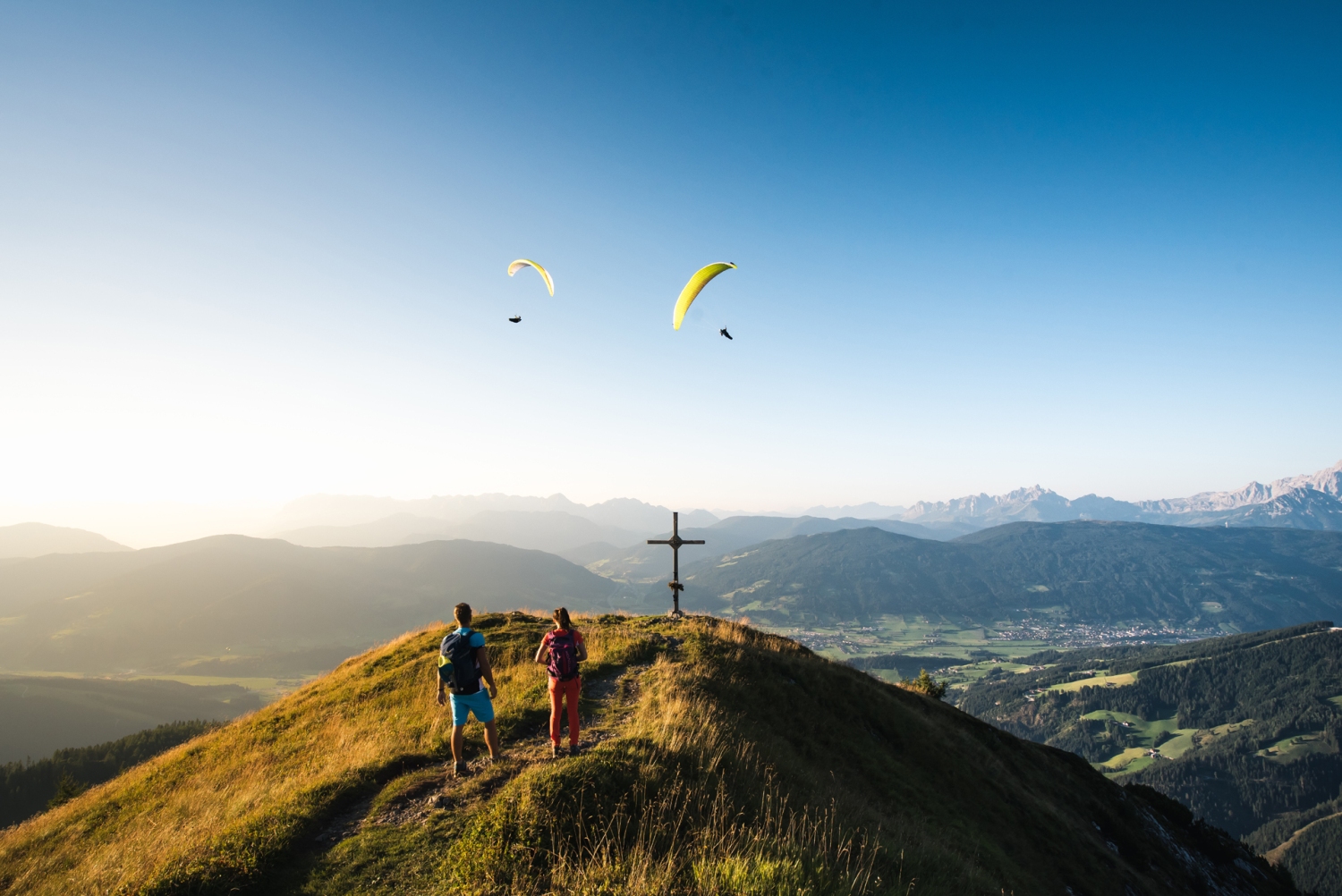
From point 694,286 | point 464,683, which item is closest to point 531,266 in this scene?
point 694,286

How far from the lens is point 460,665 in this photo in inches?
413

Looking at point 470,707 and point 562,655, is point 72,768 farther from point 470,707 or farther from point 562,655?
point 562,655

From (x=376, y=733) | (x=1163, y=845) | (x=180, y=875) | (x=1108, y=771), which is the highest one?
(x=180, y=875)

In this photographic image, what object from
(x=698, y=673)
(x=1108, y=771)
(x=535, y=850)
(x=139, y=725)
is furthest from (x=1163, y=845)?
(x=139, y=725)

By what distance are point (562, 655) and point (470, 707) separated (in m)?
1.98

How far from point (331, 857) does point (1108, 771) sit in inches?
8660

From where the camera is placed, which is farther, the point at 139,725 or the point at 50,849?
the point at 139,725

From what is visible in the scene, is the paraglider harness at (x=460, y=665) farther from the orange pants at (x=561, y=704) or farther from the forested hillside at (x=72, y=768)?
the forested hillside at (x=72, y=768)

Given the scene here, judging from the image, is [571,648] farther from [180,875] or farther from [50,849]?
[50,849]

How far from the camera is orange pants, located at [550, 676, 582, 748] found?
411 inches

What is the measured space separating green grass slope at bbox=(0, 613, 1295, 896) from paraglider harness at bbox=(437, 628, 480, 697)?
1.54 meters

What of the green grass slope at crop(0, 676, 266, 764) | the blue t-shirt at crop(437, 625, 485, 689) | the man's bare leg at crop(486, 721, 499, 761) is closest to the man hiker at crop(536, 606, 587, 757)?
the man's bare leg at crop(486, 721, 499, 761)

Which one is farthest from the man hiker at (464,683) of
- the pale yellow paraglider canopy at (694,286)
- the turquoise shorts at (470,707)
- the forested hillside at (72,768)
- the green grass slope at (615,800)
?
the forested hillside at (72,768)

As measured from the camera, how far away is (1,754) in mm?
139125
